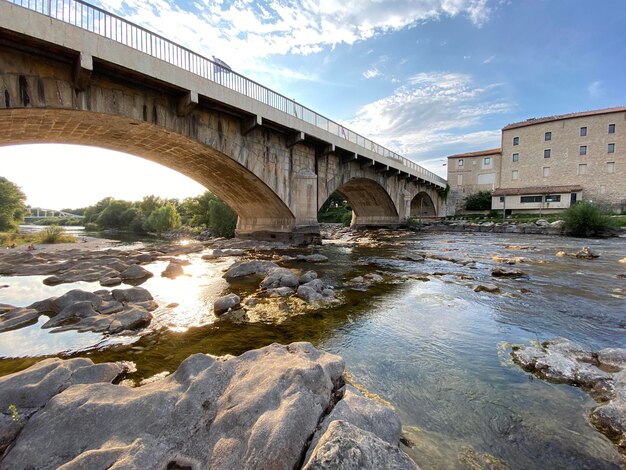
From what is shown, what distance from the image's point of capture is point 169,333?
4.98 metres

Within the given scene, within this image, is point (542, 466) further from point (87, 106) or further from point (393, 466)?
point (87, 106)

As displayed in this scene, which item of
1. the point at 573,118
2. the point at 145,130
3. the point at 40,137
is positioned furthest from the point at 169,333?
the point at 573,118

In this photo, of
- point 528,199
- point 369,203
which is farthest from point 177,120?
point 528,199

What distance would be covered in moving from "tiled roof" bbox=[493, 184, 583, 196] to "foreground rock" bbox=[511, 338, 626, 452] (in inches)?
1798

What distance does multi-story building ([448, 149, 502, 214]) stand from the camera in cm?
4931

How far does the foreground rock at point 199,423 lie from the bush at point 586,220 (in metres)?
30.7

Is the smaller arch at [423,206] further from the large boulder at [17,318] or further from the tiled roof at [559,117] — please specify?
the large boulder at [17,318]

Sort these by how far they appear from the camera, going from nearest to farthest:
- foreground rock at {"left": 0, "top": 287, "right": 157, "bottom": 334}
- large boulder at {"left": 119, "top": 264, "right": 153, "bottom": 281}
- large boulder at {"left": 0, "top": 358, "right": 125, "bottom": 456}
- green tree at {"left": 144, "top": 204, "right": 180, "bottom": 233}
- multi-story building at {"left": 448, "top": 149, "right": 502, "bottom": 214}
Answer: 1. large boulder at {"left": 0, "top": 358, "right": 125, "bottom": 456}
2. foreground rock at {"left": 0, "top": 287, "right": 157, "bottom": 334}
3. large boulder at {"left": 119, "top": 264, "right": 153, "bottom": 281}
4. green tree at {"left": 144, "top": 204, "right": 180, "bottom": 233}
5. multi-story building at {"left": 448, "top": 149, "right": 502, "bottom": 214}

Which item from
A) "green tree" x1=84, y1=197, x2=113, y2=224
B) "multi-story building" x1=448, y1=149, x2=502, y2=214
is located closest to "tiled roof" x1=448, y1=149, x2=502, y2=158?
"multi-story building" x1=448, y1=149, x2=502, y2=214

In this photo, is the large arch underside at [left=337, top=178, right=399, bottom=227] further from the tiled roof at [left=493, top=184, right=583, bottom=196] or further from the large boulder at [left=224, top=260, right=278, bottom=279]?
the tiled roof at [left=493, top=184, right=583, bottom=196]

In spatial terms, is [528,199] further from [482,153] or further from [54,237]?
[54,237]

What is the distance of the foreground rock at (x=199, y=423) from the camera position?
1.90 meters

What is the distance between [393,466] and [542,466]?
1.52 m

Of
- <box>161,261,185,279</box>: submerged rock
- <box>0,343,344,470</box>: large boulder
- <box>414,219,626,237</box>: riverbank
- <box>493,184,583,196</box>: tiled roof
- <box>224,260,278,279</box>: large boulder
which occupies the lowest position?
<box>161,261,185,279</box>: submerged rock
